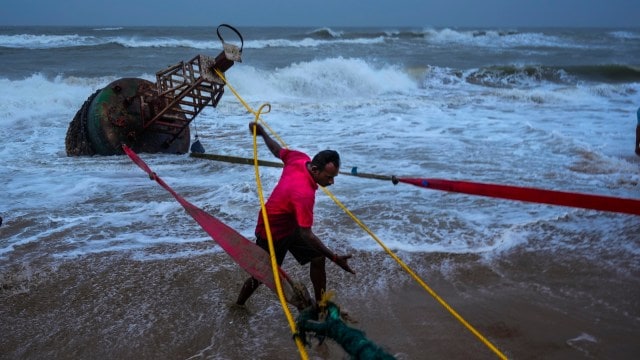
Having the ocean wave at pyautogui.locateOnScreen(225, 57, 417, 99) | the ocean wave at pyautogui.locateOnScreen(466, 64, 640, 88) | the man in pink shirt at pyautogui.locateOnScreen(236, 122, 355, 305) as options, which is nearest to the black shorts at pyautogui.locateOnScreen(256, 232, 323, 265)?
the man in pink shirt at pyautogui.locateOnScreen(236, 122, 355, 305)

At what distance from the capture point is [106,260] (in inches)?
190

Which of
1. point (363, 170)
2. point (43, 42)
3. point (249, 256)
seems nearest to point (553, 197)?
point (249, 256)

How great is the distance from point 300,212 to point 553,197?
141cm

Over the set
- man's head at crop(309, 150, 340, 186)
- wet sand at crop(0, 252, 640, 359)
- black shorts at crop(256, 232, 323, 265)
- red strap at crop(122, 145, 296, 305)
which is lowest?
wet sand at crop(0, 252, 640, 359)

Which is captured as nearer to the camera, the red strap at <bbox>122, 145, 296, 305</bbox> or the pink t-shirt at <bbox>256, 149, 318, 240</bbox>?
the red strap at <bbox>122, 145, 296, 305</bbox>

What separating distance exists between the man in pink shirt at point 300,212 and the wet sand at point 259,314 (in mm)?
436

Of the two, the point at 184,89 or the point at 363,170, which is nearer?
the point at 184,89

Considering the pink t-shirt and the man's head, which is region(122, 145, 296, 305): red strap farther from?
the man's head

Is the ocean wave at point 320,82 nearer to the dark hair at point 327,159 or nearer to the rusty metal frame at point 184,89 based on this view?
the rusty metal frame at point 184,89

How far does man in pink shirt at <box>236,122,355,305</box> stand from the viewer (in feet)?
10.6

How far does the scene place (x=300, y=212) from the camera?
125 inches

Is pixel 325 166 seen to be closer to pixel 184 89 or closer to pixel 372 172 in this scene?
pixel 184 89

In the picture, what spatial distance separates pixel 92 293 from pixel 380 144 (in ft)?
21.9

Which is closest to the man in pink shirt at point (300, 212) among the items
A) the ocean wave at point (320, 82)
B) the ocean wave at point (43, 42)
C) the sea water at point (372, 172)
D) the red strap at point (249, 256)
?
the red strap at point (249, 256)
